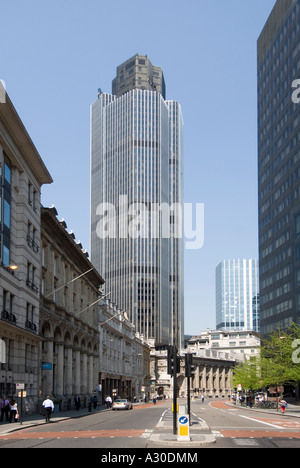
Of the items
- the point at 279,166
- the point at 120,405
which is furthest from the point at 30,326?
the point at 279,166

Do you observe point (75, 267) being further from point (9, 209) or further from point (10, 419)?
point (10, 419)

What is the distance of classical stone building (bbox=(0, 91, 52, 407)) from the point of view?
4666 cm

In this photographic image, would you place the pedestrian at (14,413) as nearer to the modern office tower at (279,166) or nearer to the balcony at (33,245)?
the balcony at (33,245)

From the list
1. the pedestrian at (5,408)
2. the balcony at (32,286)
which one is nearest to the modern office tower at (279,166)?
the balcony at (32,286)

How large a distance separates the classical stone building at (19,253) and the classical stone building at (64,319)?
3.22 metres

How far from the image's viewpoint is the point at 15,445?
82.4ft

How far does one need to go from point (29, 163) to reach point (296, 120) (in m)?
58.8

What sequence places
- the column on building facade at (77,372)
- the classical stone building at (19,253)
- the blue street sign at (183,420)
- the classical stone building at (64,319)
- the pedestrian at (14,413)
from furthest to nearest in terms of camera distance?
the column on building facade at (77,372) → the classical stone building at (64,319) → the classical stone building at (19,253) → the pedestrian at (14,413) → the blue street sign at (183,420)

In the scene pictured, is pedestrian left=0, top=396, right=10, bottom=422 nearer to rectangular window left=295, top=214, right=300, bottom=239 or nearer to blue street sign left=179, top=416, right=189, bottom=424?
blue street sign left=179, top=416, right=189, bottom=424

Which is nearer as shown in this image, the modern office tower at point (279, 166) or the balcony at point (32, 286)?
the balcony at point (32, 286)

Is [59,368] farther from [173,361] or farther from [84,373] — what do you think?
[173,361]

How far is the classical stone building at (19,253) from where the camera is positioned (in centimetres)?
4666

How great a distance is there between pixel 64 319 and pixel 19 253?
1879 cm

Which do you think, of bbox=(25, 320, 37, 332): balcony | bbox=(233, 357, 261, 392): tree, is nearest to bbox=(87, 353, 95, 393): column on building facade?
bbox=(233, 357, 261, 392): tree
